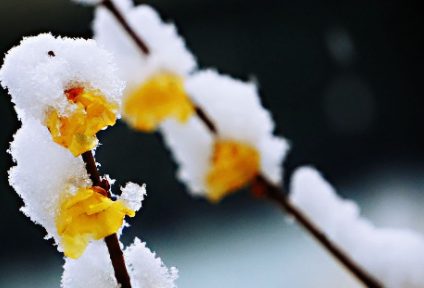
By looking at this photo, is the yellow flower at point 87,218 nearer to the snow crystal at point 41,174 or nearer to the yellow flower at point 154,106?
the snow crystal at point 41,174

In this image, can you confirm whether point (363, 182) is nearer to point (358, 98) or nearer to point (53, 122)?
point (358, 98)

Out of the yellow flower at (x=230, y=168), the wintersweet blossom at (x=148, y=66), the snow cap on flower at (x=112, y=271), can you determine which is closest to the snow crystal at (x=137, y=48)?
the wintersweet blossom at (x=148, y=66)

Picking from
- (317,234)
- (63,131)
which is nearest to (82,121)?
Answer: (63,131)

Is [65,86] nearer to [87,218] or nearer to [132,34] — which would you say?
[87,218]

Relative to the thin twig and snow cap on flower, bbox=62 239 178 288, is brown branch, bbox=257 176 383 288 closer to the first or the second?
the thin twig

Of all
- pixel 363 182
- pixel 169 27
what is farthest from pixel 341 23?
pixel 169 27

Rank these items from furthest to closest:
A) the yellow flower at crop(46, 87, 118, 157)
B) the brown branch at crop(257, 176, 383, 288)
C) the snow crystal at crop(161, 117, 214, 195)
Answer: the snow crystal at crop(161, 117, 214, 195) → the brown branch at crop(257, 176, 383, 288) → the yellow flower at crop(46, 87, 118, 157)

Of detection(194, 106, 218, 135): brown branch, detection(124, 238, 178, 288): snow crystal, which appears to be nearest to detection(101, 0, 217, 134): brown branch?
detection(194, 106, 218, 135): brown branch

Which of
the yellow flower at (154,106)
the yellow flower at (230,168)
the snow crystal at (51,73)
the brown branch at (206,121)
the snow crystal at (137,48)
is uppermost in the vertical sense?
the snow crystal at (137,48)
